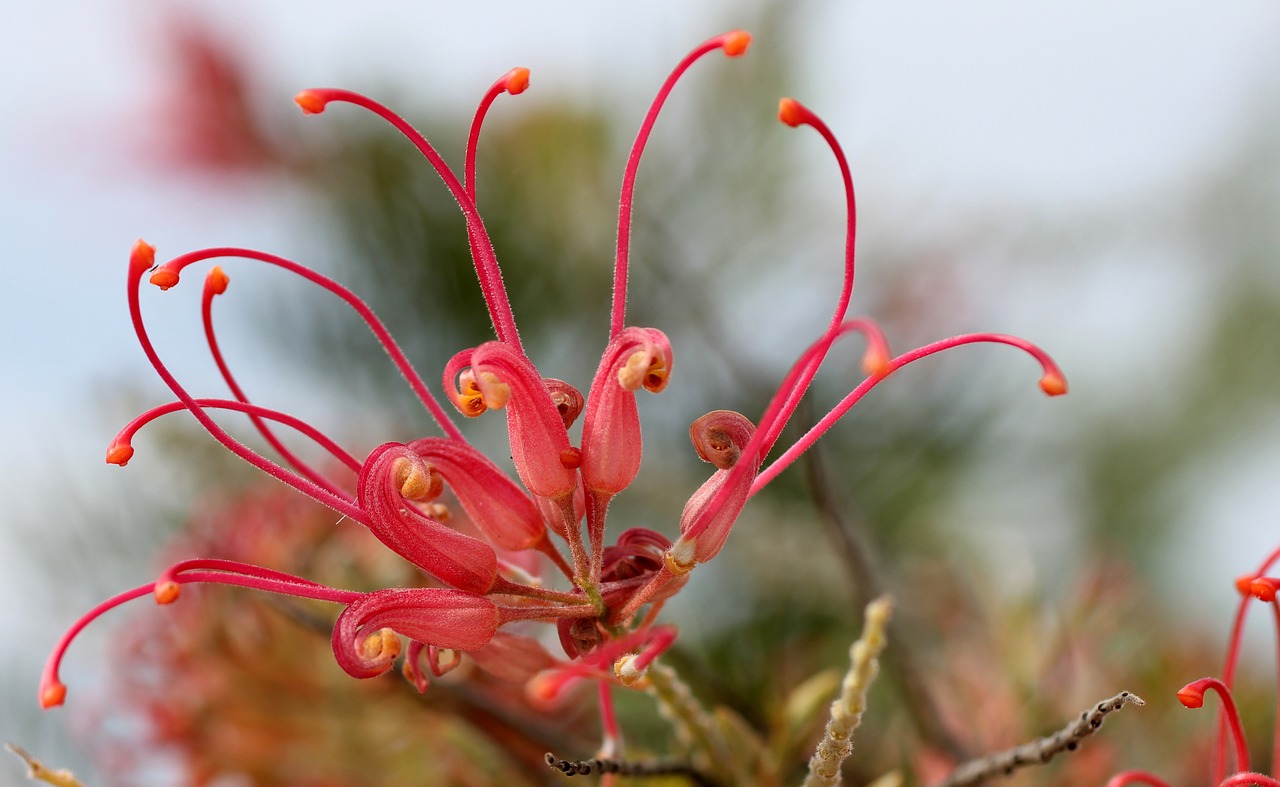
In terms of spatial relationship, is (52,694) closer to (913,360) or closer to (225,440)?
(225,440)

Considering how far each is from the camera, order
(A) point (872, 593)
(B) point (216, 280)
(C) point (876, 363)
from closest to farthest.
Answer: (C) point (876, 363) < (B) point (216, 280) < (A) point (872, 593)

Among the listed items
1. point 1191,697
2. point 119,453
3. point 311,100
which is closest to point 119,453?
point 119,453

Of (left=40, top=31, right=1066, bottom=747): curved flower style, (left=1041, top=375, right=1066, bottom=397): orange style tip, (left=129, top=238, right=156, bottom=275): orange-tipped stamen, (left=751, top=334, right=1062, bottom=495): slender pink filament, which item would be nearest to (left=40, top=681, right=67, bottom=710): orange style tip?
(left=40, top=31, right=1066, bottom=747): curved flower style

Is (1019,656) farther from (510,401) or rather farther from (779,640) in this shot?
(510,401)

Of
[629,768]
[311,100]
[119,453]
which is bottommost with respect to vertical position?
[629,768]

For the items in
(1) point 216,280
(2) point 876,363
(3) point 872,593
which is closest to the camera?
(2) point 876,363
